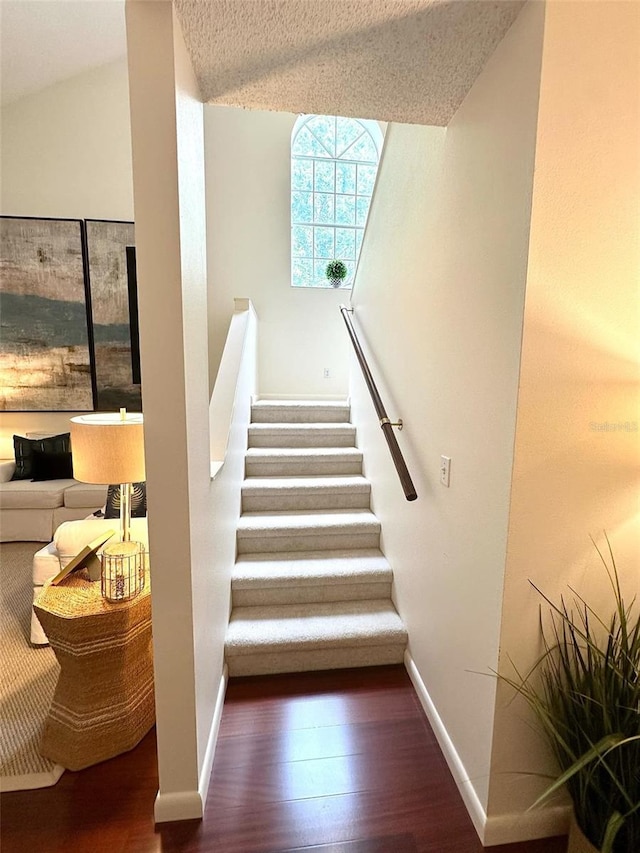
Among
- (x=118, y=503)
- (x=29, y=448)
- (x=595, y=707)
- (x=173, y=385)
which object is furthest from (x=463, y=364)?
(x=29, y=448)

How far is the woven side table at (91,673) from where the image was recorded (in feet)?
4.62

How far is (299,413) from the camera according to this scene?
11.1 feet

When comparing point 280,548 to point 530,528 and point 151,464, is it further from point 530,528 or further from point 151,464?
point 530,528

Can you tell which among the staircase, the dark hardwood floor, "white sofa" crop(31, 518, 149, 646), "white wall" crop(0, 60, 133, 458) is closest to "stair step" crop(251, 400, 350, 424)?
the staircase

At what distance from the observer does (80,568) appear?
66.8 inches

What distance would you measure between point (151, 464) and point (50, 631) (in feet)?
2.65

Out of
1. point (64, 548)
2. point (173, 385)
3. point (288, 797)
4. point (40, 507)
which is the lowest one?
point (288, 797)

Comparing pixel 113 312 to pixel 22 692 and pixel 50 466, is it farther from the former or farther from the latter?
pixel 22 692

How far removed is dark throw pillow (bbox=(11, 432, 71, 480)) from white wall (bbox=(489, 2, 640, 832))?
395 centimetres

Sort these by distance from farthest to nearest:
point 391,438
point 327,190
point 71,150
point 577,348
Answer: point 327,190 → point 71,150 → point 391,438 → point 577,348

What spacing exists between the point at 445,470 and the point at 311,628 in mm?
1057

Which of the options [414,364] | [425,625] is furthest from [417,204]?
[425,625]

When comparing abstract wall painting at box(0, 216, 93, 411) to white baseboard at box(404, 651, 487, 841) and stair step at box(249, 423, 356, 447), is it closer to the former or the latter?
stair step at box(249, 423, 356, 447)

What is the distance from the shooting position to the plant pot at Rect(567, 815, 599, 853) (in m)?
1.07
